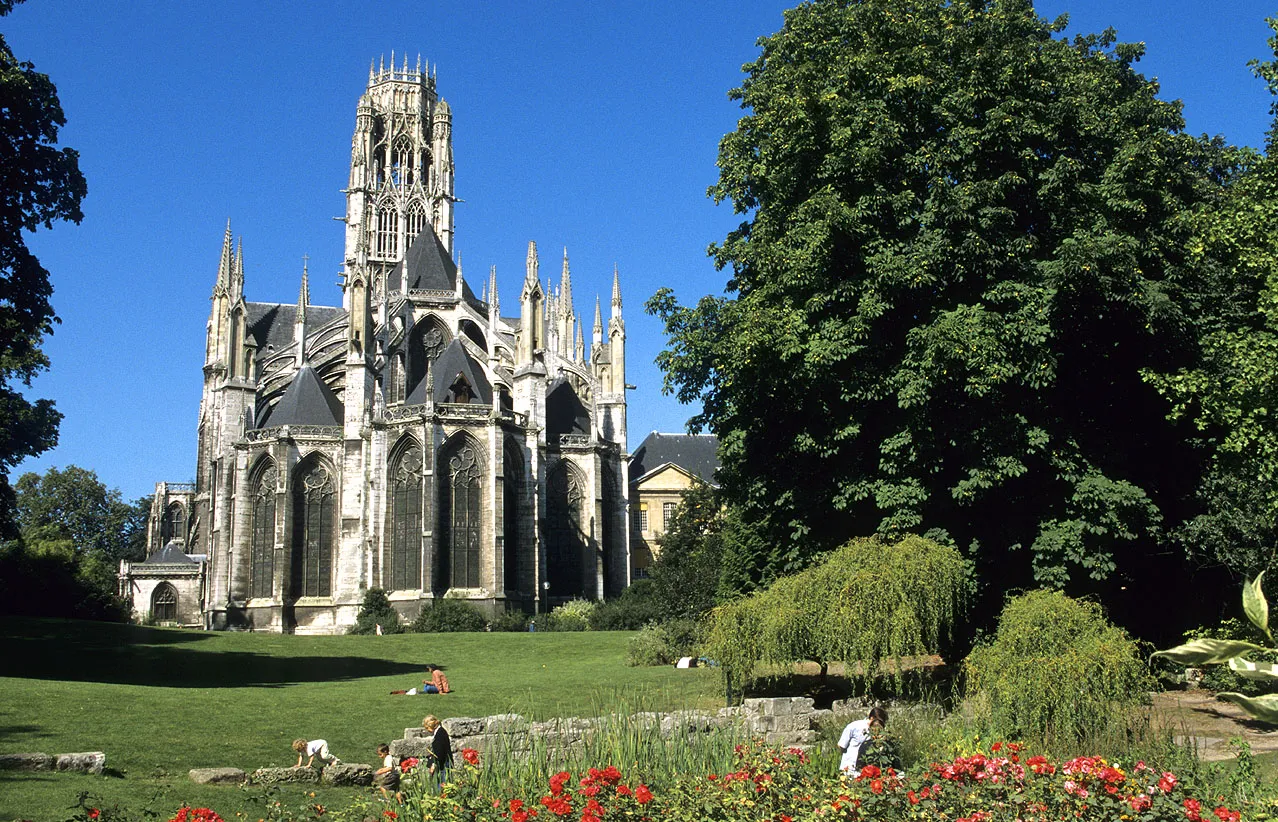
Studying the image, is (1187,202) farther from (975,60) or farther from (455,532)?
(455,532)

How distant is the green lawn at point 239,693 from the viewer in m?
14.7

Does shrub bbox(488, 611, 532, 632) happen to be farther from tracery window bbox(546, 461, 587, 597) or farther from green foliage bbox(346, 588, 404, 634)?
tracery window bbox(546, 461, 587, 597)

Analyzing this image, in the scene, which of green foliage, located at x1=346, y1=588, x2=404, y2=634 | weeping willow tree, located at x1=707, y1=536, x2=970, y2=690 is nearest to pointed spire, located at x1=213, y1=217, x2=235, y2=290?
green foliage, located at x1=346, y1=588, x2=404, y2=634

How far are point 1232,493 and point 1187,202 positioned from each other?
21.4 ft

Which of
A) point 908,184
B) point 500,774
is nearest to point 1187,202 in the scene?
point 908,184

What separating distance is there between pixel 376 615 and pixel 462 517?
5882mm

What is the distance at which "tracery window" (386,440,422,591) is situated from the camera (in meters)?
50.6

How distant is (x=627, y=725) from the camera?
12.7m

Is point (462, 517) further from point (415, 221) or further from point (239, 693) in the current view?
point (415, 221)

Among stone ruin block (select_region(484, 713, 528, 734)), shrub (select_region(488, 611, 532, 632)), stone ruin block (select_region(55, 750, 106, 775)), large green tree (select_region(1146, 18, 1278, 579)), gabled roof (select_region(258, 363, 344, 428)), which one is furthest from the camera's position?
gabled roof (select_region(258, 363, 344, 428))

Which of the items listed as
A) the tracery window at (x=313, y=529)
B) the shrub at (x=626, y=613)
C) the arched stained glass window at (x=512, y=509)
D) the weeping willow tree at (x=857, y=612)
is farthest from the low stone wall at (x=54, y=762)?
the tracery window at (x=313, y=529)

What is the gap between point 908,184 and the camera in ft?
74.7

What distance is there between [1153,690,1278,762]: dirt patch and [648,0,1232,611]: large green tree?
2756 millimetres

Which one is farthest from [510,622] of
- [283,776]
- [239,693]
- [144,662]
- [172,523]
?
[172,523]
